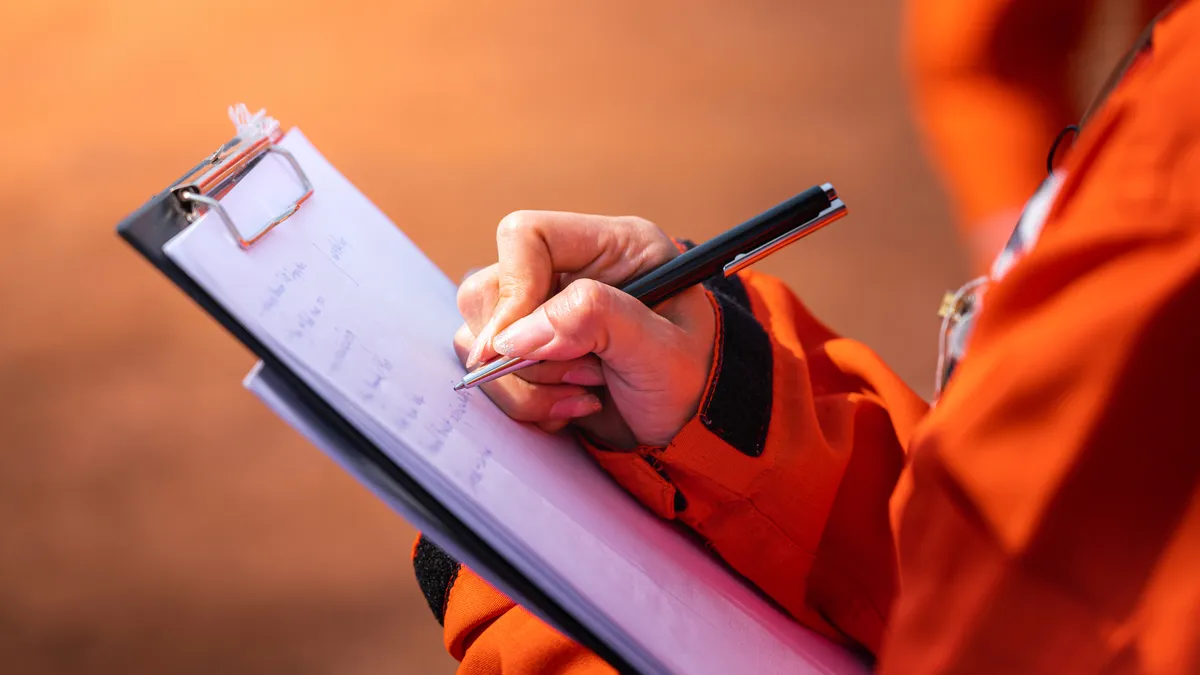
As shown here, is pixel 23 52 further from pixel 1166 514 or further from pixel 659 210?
pixel 1166 514

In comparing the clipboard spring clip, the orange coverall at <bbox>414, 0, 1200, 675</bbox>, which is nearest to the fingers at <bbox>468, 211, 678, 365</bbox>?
the clipboard spring clip

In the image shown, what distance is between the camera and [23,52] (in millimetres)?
1544

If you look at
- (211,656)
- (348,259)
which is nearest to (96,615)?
(211,656)

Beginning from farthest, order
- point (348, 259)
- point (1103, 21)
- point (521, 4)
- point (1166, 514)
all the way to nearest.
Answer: point (521, 4) < point (1103, 21) < point (348, 259) < point (1166, 514)

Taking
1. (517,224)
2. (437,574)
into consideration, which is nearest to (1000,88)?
(517,224)

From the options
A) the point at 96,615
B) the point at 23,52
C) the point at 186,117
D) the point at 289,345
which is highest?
the point at 23,52

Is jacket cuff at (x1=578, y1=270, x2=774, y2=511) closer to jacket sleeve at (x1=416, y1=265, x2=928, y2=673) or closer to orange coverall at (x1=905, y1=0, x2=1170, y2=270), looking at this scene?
jacket sleeve at (x1=416, y1=265, x2=928, y2=673)

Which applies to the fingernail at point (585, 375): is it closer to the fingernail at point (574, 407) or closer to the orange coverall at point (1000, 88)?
the fingernail at point (574, 407)

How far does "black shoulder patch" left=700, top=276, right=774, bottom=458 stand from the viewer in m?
0.46

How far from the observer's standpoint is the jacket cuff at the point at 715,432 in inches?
18.1

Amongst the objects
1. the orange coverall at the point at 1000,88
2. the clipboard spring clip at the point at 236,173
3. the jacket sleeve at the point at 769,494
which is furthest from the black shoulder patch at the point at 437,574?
the orange coverall at the point at 1000,88

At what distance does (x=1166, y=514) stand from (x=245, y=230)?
34 centimetres

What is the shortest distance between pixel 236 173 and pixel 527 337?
0.15 meters

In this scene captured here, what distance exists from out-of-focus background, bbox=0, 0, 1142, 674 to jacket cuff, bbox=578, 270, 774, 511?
0.74 metres
